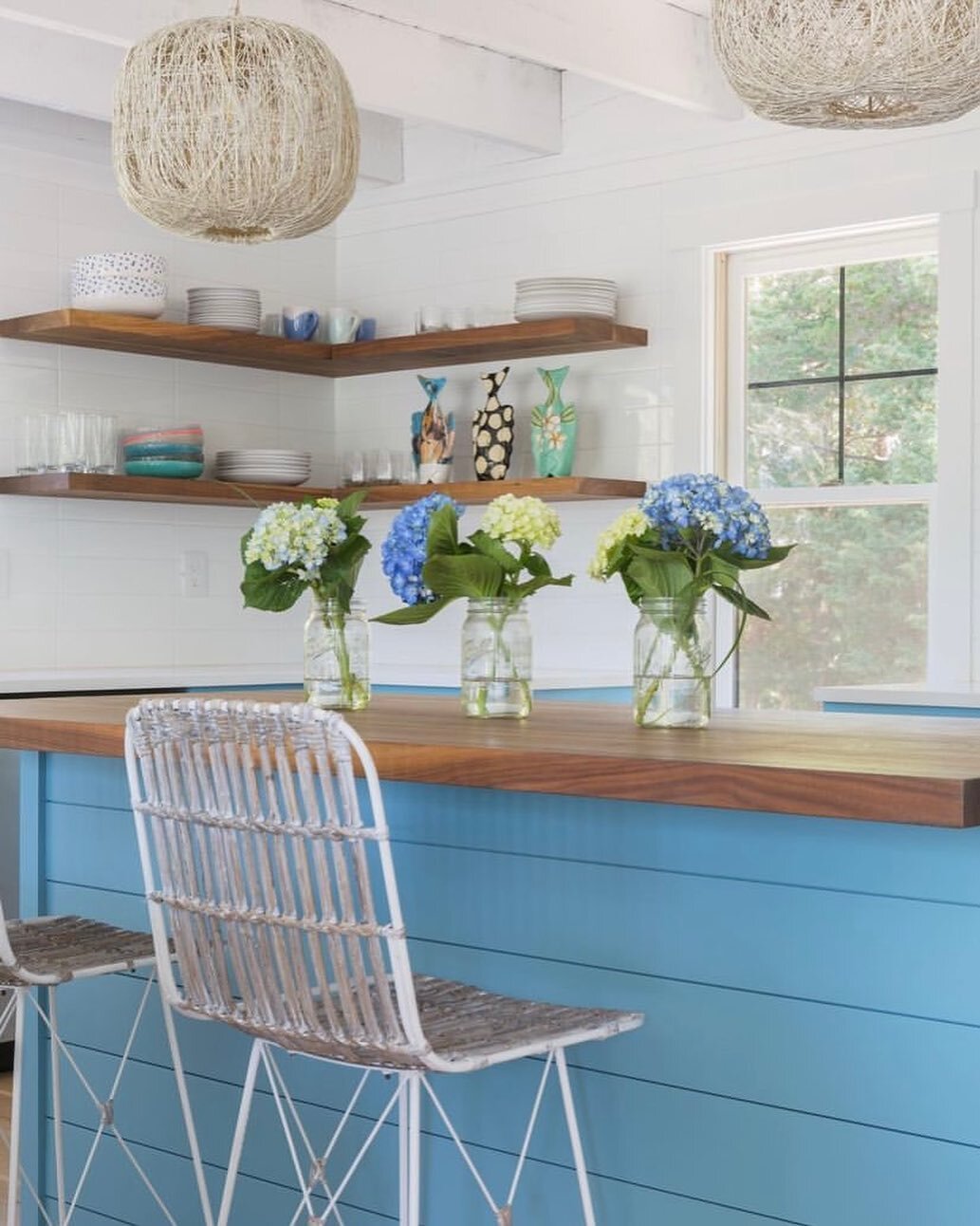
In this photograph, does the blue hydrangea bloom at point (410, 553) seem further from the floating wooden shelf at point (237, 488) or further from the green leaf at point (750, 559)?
the floating wooden shelf at point (237, 488)

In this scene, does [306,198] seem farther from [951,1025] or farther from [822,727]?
[951,1025]

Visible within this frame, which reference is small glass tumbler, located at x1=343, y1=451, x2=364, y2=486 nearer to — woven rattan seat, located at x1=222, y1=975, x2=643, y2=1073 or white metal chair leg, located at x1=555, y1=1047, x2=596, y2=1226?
woven rattan seat, located at x1=222, y1=975, x2=643, y2=1073

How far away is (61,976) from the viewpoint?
249 centimetres

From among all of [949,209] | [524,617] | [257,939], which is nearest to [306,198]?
[524,617]

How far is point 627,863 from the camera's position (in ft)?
7.56

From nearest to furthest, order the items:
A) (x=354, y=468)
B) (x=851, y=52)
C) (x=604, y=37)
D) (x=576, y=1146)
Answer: (x=576, y=1146) → (x=851, y=52) → (x=604, y=37) → (x=354, y=468)

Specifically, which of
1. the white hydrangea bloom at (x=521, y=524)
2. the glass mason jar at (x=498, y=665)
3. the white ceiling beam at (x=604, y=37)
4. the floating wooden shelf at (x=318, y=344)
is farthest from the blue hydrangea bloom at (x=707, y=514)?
the floating wooden shelf at (x=318, y=344)

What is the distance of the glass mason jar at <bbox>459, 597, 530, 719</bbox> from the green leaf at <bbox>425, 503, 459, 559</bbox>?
→ 9 cm

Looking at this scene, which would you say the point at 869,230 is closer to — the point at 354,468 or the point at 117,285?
the point at 354,468

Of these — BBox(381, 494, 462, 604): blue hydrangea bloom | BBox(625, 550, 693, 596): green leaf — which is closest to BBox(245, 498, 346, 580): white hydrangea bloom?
BBox(381, 494, 462, 604): blue hydrangea bloom

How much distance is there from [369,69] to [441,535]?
2525 mm

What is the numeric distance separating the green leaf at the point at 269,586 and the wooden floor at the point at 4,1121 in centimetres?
133

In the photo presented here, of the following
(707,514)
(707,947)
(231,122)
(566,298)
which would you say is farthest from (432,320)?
(707,947)

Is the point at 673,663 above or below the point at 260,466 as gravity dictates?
below
